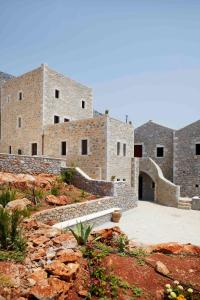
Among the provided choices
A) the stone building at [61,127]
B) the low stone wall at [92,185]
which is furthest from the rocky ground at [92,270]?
the stone building at [61,127]

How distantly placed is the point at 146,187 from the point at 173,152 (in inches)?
186

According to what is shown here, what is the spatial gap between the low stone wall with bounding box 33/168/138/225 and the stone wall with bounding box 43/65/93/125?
30.3 feet

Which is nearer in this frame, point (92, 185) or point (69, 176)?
point (92, 185)

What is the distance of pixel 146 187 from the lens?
77.8 feet

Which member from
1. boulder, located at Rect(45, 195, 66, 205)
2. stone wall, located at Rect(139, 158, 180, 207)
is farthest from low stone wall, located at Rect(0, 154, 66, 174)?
stone wall, located at Rect(139, 158, 180, 207)

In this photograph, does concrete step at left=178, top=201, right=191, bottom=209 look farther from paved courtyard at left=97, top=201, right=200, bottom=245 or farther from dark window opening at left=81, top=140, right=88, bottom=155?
dark window opening at left=81, top=140, right=88, bottom=155

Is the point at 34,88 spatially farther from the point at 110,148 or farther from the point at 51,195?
the point at 51,195

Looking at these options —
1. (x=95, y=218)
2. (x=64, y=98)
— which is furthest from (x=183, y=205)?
(x=64, y=98)

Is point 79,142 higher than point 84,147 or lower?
higher

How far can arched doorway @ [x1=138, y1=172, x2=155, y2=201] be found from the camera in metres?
23.3

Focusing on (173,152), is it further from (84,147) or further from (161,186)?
(84,147)

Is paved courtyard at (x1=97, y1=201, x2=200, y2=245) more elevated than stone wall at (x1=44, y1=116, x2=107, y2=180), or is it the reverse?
stone wall at (x1=44, y1=116, x2=107, y2=180)

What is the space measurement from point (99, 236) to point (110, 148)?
38.4 ft

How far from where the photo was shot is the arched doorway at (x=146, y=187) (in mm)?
23281
